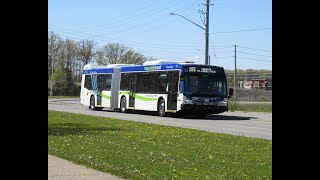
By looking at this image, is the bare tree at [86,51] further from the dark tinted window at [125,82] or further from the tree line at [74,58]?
the dark tinted window at [125,82]

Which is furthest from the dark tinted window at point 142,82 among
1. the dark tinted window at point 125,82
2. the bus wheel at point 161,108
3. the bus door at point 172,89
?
the bus door at point 172,89

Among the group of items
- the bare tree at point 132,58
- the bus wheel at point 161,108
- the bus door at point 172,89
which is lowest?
the bus wheel at point 161,108

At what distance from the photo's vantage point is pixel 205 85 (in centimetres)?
2575

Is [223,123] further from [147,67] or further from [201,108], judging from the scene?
[147,67]

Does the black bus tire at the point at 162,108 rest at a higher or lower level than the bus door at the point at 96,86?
lower

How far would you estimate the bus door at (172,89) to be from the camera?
25.9 meters

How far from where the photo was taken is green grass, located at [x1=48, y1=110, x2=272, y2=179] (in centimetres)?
731

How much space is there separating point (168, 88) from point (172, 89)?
0.40 meters

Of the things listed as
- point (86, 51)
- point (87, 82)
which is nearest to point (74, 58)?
point (86, 51)

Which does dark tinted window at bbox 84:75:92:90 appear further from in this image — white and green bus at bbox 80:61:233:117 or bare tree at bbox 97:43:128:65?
bare tree at bbox 97:43:128:65

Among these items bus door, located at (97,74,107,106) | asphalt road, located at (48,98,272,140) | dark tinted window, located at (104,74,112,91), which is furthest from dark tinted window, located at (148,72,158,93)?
bus door, located at (97,74,107,106)

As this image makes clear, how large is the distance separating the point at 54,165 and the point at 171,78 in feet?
61.0
